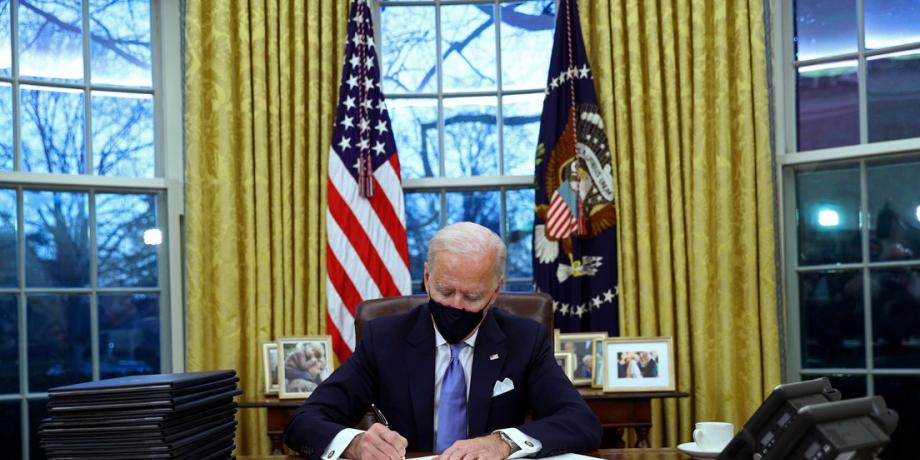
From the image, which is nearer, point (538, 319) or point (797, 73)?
point (538, 319)

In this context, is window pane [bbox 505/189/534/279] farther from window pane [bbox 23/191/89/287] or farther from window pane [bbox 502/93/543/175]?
window pane [bbox 23/191/89/287]

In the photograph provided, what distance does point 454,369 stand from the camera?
91.3 inches

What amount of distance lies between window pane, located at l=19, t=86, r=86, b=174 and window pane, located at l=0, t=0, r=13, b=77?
0.09 metres

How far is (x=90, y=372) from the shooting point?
13.0 ft

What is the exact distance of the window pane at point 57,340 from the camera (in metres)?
3.84

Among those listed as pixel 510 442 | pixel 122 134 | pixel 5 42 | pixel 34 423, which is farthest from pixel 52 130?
pixel 510 442

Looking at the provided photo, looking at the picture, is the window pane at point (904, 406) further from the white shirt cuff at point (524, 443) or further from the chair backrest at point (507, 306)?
the white shirt cuff at point (524, 443)

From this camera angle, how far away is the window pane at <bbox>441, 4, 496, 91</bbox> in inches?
171

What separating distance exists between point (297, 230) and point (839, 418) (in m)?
3.03

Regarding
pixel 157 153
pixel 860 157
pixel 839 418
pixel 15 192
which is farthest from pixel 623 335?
pixel 839 418

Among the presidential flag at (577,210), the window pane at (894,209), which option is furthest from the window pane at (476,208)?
the window pane at (894,209)

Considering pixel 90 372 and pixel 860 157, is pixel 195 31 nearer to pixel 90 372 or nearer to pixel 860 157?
pixel 90 372

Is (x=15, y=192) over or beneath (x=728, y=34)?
beneath

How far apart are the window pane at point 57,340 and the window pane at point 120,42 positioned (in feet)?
3.02
